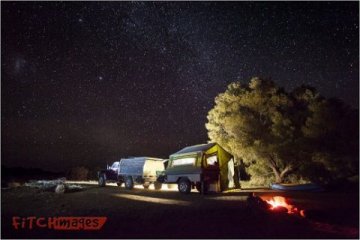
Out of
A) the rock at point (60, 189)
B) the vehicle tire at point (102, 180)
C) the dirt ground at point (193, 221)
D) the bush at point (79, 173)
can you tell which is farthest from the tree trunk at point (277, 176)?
the bush at point (79, 173)

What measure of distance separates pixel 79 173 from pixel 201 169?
25337 millimetres

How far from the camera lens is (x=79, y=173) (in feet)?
125

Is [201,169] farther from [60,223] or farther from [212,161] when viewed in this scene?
[60,223]

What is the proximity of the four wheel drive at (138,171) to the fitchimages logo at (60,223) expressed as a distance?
11746 millimetres

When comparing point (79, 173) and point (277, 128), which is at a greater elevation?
point (277, 128)

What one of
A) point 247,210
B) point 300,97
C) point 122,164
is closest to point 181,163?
point 122,164

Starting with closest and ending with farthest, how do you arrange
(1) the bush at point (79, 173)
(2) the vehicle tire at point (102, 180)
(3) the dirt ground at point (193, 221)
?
1. (3) the dirt ground at point (193, 221)
2. (2) the vehicle tire at point (102, 180)
3. (1) the bush at point (79, 173)

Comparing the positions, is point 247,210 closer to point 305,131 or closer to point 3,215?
point 3,215

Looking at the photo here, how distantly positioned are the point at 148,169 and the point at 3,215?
39.6 feet

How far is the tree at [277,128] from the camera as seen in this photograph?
22266mm

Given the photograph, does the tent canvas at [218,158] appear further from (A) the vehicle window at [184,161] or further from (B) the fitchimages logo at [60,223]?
(B) the fitchimages logo at [60,223]

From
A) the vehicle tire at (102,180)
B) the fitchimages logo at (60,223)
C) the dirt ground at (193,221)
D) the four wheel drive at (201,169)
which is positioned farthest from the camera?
the vehicle tire at (102,180)

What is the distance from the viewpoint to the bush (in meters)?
38.0

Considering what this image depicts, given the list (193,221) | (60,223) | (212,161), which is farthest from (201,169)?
(60,223)
